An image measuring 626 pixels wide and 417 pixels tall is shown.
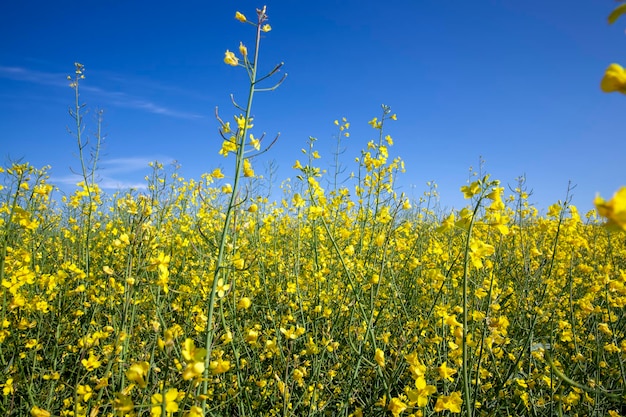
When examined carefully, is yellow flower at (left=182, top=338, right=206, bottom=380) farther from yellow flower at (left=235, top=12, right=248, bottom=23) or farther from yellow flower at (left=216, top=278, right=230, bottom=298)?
yellow flower at (left=235, top=12, right=248, bottom=23)

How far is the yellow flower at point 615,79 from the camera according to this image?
66cm

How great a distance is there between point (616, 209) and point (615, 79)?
0.25 meters

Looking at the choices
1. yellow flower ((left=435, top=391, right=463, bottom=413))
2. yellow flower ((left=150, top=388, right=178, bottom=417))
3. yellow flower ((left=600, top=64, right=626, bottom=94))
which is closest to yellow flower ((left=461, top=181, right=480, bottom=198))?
yellow flower ((left=435, top=391, right=463, bottom=413))

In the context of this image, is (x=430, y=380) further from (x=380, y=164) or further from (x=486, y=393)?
(x=380, y=164)

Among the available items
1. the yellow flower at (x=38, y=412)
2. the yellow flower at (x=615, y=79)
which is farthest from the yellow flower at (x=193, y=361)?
the yellow flower at (x=615, y=79)

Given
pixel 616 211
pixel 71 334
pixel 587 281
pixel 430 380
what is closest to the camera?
pixel 616 211

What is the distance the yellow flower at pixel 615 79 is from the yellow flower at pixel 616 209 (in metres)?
0.20

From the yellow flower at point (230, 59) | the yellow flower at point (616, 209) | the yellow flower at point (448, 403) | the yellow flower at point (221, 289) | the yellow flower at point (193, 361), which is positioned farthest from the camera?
the yellow flower at point (230, 59)

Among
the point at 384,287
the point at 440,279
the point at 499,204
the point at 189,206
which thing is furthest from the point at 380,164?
the point at 189,206

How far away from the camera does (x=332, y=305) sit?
4.04 m

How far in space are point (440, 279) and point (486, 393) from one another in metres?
1.47

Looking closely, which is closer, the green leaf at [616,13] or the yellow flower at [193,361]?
the green leaf at [616,13]

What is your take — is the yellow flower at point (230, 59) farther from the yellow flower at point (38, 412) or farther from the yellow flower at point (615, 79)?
the yellow flower at point (38, 412)

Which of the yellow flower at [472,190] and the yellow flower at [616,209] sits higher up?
the yellow flower at [472,190]
